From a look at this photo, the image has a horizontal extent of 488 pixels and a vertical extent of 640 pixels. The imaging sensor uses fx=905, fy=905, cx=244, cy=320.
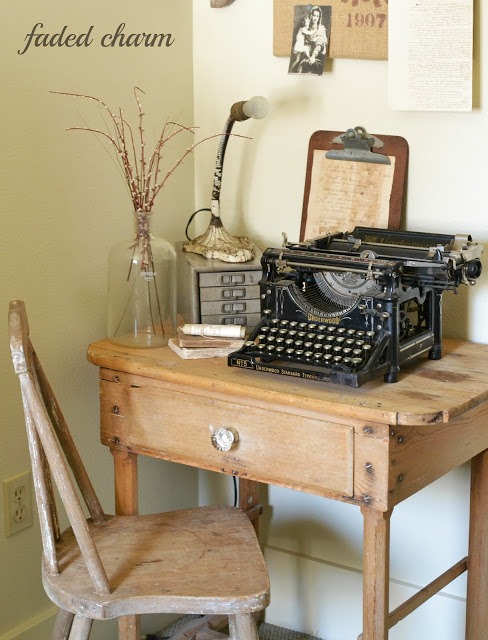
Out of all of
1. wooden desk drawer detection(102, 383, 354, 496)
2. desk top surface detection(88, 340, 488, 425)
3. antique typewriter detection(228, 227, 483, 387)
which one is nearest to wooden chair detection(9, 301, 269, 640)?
wooden desk drawer detection(102, 383, 354, 496)

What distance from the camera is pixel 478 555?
6.67ft

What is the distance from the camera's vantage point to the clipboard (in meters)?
2.09

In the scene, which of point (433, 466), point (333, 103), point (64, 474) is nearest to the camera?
point (64, 474)

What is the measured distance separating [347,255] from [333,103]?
1.80 ft

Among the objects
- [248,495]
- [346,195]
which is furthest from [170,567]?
[346,195]

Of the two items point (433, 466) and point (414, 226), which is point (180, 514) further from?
point (414, 226)

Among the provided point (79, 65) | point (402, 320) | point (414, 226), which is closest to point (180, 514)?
point (402, 320)

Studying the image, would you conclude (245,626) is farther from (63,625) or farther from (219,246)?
(219,246)

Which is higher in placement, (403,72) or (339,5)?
(339,5)

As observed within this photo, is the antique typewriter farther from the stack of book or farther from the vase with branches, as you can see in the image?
the vase with branches

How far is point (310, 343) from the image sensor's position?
1.74 meters

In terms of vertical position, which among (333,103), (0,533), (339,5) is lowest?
(0,533)

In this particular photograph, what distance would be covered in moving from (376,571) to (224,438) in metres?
0.38

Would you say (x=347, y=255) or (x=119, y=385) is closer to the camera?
(x=347, y=255)
